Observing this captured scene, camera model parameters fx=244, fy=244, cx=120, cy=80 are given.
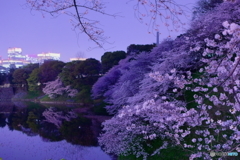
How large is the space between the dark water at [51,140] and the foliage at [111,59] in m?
8.97

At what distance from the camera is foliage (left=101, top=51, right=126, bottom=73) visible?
85.0 ft

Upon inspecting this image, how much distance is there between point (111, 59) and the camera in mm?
26344

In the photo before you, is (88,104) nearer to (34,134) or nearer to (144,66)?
(34,134)

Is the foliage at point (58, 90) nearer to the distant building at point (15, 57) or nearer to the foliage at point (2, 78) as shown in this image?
the foliage at point (2, 78)

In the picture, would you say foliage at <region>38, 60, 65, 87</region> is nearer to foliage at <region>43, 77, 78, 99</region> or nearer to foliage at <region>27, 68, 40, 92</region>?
foliage at <region>27, 68, 40, 92</region>

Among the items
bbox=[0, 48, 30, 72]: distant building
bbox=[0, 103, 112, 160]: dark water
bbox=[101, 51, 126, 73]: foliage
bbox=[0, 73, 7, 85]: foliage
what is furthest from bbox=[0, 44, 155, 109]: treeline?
bbox=[0, 48, 30, 72]: distant building

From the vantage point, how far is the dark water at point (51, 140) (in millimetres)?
10461

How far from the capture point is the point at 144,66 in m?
13.9

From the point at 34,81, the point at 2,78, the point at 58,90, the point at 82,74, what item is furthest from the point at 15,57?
the point at 82,74

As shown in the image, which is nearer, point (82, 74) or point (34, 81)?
point (82, 74)

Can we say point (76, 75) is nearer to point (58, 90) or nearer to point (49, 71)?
point (58, 90)

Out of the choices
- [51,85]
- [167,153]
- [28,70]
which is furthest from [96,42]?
[28,70]

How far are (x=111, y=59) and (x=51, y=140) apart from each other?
48.0 feet

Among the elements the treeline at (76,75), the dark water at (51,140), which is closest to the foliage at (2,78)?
the treeline at (76,75)
